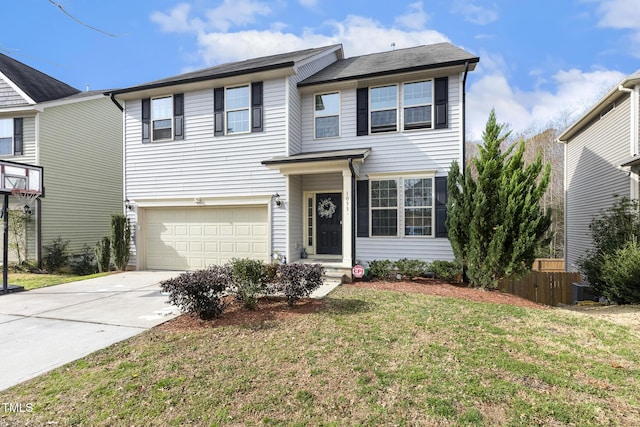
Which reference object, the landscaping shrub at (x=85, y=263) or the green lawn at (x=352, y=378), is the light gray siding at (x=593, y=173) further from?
the landscaping shrub at (x=85, y=263)

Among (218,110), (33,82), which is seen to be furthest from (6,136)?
(218,110)

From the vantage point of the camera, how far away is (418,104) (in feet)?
29.0

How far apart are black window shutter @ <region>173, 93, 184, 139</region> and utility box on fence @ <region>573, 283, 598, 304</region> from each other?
493 inches

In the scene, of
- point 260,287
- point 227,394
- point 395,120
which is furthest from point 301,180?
point 227,394

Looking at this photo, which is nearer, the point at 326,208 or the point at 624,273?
the point at 624,273

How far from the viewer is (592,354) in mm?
3961

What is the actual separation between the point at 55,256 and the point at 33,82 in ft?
24.8

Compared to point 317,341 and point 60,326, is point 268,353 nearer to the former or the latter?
point 317,341

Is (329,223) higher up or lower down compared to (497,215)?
lower down

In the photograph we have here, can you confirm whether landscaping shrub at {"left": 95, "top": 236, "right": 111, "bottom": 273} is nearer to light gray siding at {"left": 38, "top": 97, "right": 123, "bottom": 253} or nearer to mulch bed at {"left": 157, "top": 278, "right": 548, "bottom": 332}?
light gray siding at {"left": 38, "top": 97, "right": 123, "bottom": 253}

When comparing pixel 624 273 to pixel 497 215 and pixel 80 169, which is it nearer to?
pixel 497 215

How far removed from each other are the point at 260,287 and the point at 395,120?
239 inches

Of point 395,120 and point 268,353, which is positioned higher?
point 395,120

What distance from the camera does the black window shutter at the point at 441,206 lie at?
8.49m
